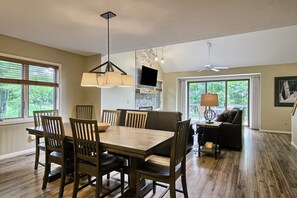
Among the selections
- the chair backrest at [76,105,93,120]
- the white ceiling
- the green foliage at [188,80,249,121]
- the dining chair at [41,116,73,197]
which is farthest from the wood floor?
the green foliage at [188,80,249,121]

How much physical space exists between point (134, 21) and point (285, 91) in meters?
6.37

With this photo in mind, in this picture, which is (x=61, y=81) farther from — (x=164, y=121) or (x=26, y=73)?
(x=164, y=121)

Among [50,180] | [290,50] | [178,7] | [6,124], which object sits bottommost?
[50,180]

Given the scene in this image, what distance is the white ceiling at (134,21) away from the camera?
230 centimetres

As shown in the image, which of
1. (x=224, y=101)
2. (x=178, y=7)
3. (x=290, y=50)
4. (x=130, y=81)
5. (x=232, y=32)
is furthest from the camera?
→ (x=224, y=101)

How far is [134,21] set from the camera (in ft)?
9.25

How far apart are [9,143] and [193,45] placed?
615cm

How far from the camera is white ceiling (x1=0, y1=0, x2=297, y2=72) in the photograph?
2.30 metres

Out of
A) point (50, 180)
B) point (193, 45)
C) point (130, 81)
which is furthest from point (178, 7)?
point (193, 45)

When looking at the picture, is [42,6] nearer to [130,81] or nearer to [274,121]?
[130,81]

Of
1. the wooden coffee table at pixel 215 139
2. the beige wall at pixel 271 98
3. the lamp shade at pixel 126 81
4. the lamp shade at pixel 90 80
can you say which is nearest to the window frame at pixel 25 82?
the lamp shade at pixel 90 80

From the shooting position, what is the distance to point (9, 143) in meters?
3.72

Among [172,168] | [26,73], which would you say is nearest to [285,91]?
[172,168]

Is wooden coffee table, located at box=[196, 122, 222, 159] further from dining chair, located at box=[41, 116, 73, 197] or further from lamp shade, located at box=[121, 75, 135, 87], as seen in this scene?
dining chair, located at box=[41, 116, 73, 197]
